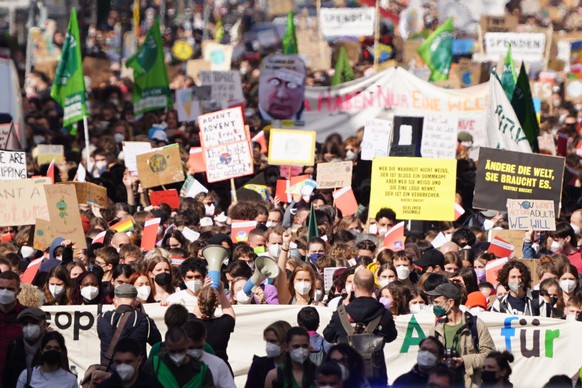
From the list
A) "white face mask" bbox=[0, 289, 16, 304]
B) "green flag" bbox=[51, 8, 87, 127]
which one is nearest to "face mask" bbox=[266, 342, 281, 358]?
"white face mask" bbox=[0, 289, 16, 304]

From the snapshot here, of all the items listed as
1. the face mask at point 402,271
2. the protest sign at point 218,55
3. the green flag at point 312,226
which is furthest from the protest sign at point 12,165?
the protest sign at point 218,55

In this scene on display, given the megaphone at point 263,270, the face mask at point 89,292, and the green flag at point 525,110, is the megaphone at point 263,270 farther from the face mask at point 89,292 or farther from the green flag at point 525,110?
the green flag at point 525,110

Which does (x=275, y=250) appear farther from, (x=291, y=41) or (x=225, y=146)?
(x=291, y=41)

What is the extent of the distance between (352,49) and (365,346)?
77.1 ft

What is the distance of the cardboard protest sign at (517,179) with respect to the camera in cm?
1422

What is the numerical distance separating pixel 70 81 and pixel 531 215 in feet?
25.0

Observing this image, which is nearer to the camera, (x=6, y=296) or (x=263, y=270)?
(x=6, y=296)

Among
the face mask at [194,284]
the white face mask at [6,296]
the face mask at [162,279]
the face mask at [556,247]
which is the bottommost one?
the face mask at [556,247]

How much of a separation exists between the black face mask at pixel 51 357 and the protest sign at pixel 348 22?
23.9 m

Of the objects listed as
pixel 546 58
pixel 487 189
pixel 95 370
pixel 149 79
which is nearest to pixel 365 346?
pixel 95 370

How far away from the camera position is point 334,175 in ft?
49.8

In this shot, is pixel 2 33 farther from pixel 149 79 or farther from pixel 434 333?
pixel 434 333

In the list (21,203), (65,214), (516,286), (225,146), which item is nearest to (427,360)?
(516,286)

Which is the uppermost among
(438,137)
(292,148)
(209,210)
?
(438,137)
